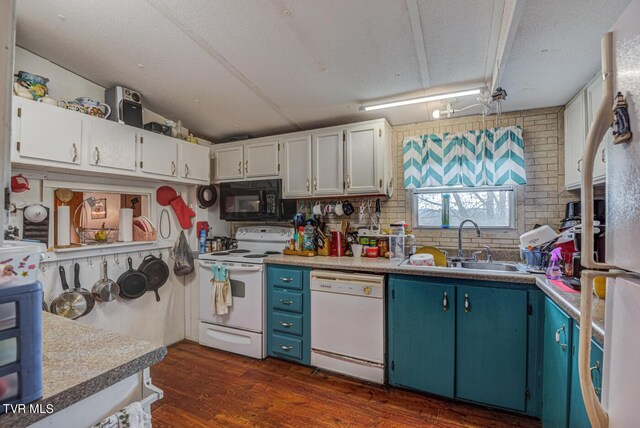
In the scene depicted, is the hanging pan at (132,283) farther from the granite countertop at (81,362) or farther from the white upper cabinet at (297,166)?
the granite countertop at (81,362)

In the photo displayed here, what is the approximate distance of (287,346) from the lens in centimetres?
270

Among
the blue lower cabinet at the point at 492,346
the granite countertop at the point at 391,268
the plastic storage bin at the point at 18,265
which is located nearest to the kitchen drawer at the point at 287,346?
the granite countertop at the point at 391,268

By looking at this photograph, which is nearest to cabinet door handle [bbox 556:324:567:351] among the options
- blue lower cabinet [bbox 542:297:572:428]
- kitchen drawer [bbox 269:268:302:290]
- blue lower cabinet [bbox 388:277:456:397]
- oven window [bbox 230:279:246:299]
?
blue lower cabinet [bbox 542:297:572:428]

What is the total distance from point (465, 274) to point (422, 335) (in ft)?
1.84

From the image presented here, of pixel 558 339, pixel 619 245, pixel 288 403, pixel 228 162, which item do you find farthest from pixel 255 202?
pixel 619 245

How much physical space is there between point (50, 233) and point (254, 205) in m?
1.70

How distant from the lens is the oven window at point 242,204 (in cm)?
325

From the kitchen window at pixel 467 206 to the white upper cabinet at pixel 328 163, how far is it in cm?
81

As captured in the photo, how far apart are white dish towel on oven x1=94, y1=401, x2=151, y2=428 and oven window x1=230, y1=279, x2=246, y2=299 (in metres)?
2.01

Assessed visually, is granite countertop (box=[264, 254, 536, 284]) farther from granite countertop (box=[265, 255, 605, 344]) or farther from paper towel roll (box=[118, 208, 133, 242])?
paper towel roll (box=[118, 208, 133, 242])

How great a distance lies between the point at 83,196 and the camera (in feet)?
8.43

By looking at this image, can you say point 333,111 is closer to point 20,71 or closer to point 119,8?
point 119,8

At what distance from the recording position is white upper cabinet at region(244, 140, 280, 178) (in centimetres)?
318

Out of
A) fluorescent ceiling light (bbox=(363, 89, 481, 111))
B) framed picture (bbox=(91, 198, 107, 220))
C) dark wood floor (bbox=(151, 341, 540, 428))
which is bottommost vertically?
dark wood floor (bbox=(151, 341, 540, 428))
